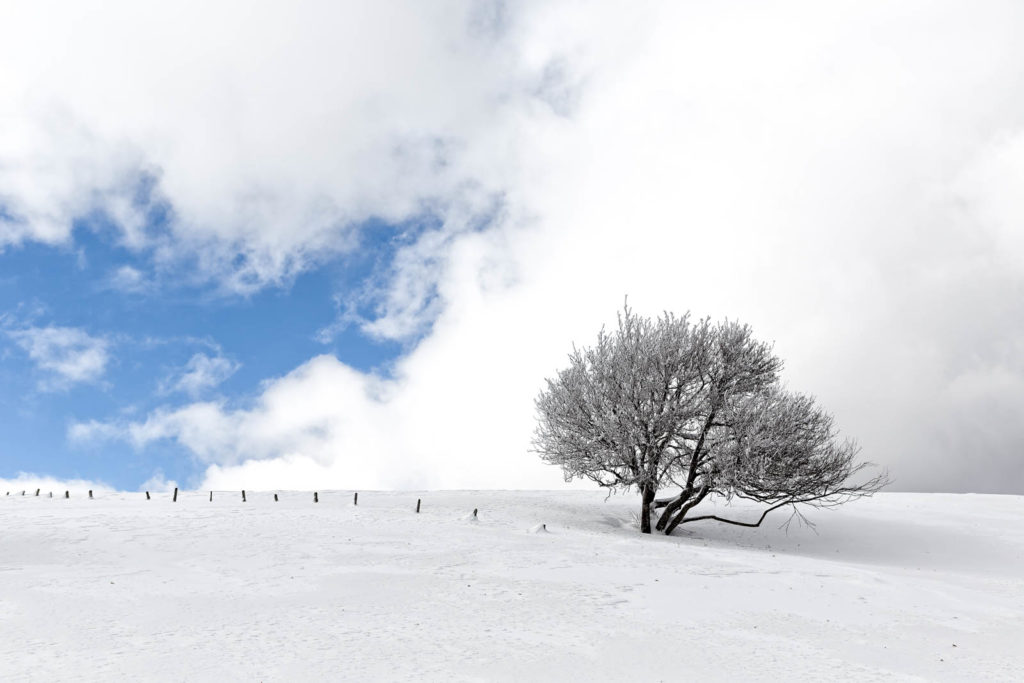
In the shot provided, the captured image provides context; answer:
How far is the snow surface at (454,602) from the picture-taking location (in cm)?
1255

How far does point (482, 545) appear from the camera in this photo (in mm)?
21906

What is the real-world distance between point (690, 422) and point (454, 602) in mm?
17036

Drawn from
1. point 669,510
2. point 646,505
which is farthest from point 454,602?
point 669,510

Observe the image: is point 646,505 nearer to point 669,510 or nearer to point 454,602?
point 669,510

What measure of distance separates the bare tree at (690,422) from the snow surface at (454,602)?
288cm

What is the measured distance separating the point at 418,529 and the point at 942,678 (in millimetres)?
15977

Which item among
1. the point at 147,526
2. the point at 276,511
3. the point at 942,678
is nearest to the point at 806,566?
the point at 942,678

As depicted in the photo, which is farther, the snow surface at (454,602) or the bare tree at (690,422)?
the bare tree at (690,422)

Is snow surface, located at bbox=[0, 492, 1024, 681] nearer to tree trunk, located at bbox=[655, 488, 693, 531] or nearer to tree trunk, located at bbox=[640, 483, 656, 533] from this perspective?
tree trunk, located at bbox=[655, 488, 693, 531]

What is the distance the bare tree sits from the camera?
28.6 meters

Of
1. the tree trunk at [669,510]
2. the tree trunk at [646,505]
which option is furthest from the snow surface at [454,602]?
the tree trunk at [646,505]

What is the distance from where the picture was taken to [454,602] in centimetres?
1617

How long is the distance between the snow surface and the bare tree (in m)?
2.88

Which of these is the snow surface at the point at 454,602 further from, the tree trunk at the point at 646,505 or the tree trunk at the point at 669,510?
the tree trunk at the point at 646,505
